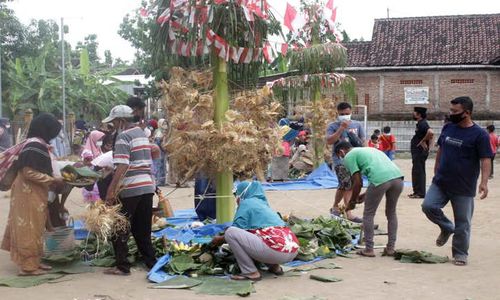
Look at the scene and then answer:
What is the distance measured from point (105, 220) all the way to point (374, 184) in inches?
119

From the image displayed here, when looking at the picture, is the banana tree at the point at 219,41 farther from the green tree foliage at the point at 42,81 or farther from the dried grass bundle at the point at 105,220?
the green tree foliage at the point at 42,81

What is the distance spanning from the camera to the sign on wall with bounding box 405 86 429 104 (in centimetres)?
3123

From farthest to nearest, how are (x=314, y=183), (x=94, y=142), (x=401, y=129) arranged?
(x=401, y=129) < (x=314, y=183) < (x=94, y=142)

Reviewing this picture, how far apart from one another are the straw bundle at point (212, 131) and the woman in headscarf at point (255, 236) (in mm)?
1289

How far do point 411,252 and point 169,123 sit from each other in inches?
130

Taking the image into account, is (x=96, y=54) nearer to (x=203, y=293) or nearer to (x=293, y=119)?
(x=293, y=119)

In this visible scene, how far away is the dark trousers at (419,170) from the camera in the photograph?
12.1m

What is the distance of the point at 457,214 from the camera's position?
6602 mm

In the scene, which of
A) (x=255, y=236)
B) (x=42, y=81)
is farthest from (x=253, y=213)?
(x=42, y=81)

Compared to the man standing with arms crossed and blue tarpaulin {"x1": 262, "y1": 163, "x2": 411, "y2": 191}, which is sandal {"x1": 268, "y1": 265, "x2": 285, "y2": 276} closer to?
the man standing with arms crossed

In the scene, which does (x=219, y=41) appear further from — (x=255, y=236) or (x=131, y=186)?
(x=255, y=236)

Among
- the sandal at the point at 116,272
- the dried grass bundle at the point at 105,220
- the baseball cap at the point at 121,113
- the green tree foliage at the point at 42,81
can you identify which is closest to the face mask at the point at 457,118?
the baseball cap at the point at 121,113

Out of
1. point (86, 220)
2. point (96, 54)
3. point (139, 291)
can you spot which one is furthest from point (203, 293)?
point (96, 54)

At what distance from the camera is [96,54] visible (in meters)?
51.3
